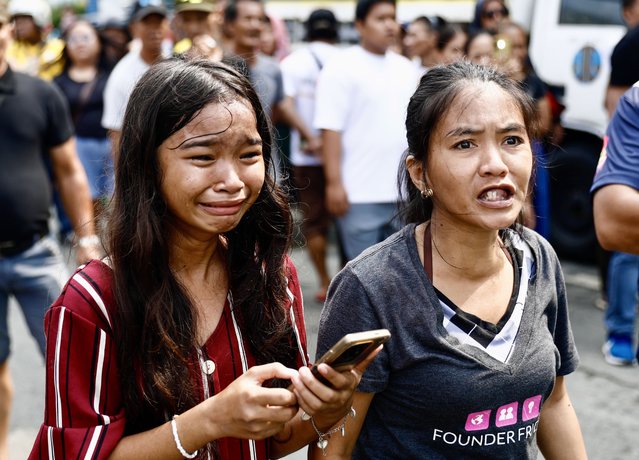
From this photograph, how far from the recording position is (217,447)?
185 centimetres

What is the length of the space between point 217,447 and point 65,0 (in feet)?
92.3

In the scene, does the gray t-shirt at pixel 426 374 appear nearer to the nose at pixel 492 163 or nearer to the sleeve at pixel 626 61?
the nose at pixel 492 163

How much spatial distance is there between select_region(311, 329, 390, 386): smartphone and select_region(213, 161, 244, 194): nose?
Answer: 0.43 meters

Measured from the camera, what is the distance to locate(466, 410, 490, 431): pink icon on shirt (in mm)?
1855

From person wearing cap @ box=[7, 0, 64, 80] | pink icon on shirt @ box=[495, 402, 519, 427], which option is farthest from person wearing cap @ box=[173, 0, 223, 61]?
pink icon on shirt @ box=[495, 402, 519, 427]

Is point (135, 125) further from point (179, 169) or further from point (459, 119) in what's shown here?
point (459, 119)

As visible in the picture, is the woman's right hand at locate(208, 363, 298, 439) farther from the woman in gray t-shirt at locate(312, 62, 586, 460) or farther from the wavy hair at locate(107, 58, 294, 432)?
the woman in gray t-shirt at locate(312, 62, 586, 460)

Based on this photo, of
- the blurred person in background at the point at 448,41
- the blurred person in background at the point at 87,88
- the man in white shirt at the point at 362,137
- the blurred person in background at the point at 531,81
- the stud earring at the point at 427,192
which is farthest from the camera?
the blurred person in background at the point at 87,88

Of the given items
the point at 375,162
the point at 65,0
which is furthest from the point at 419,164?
the point at 65,0

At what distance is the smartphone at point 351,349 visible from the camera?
150 cm

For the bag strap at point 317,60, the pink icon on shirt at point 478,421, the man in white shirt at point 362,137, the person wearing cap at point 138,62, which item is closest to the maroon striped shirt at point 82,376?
the pink icon on shirt at point 478,421

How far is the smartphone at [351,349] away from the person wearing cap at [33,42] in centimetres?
694

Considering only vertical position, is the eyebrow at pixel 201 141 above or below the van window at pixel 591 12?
above

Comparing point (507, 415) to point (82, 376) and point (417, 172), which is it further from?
point (82, 376)
